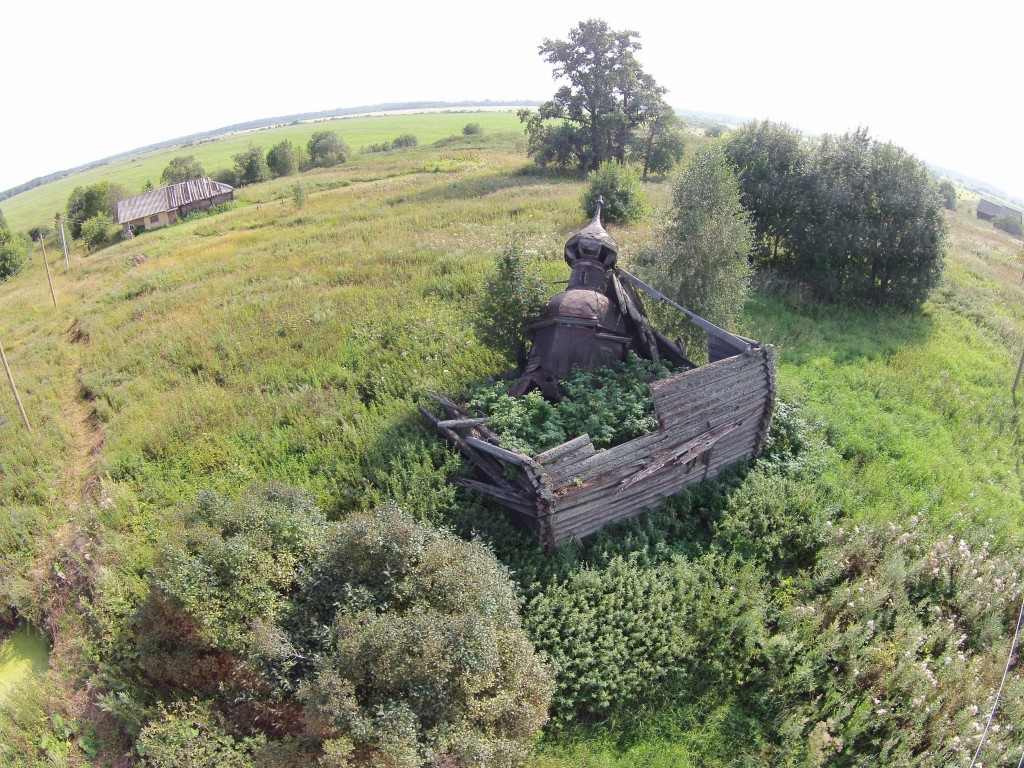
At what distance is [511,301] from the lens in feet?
35.5

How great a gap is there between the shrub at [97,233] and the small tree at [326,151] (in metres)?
22.8

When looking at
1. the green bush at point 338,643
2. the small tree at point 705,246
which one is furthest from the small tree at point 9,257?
the small tree at point 705,246

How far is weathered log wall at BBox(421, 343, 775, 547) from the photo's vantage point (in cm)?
783

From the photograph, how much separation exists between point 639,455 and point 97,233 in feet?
150

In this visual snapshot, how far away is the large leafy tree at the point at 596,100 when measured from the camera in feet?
110

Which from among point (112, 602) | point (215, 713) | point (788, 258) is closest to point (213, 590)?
point (215, 713)

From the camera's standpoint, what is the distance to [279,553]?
7.29 meters

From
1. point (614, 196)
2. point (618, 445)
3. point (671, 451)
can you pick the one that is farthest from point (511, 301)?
point (614, 196)

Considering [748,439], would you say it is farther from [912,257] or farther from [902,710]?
[912,257]

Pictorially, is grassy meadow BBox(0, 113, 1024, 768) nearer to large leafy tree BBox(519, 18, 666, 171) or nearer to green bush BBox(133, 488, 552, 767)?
green bush BBox(133, 488, 552, 767)

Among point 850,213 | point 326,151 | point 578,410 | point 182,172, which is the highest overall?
point 326,151

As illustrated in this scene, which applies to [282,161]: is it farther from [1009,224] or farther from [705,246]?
[1009,224]

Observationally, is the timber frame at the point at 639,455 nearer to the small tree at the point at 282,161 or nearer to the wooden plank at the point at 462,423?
the wooden plank at the point at 462,423

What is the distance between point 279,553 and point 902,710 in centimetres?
812
